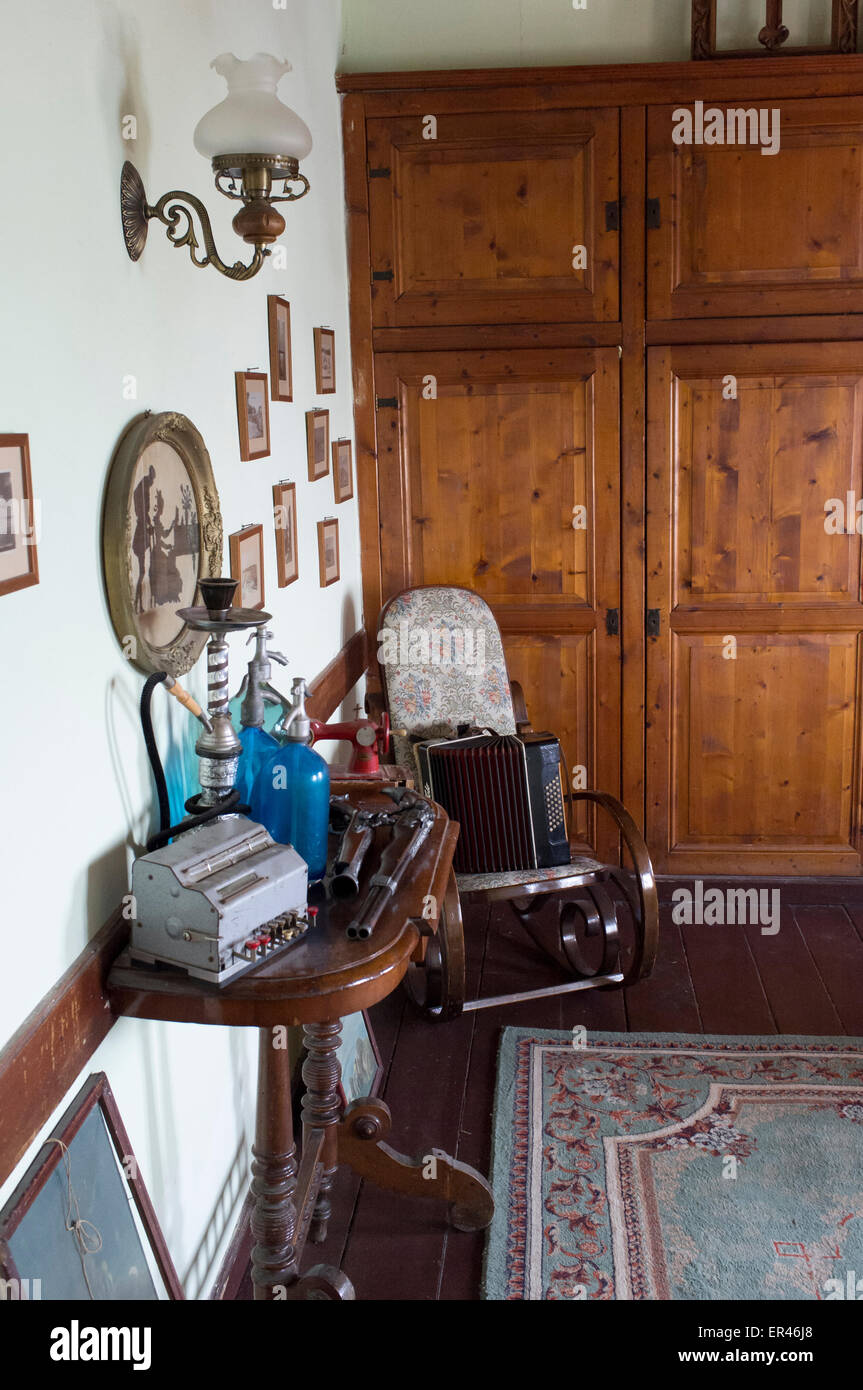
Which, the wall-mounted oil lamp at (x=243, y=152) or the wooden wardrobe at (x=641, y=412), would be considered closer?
the wall-mounted oil lamp at (x=243, y=152)

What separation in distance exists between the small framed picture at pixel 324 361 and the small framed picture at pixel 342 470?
187 mm

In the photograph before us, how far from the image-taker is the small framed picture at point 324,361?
11.2 ft

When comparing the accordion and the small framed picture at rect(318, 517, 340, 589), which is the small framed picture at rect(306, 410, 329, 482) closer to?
the small framed picture at rect(318, 517, 340, 589)

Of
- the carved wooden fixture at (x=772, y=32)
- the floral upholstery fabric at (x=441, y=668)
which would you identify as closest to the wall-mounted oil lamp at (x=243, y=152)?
the floral upholstery fabric at (x=441, y=668)

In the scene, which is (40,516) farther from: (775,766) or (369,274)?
(775,766)

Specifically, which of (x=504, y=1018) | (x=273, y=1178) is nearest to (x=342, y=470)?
(x=504, y=1018)

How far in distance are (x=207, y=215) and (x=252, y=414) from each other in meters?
0.67

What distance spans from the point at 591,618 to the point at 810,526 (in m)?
0.78

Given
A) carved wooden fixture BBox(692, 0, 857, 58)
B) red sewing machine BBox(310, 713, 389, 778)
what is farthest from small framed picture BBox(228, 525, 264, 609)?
carved wooden fixture BBox(692, 0, 857, 58)

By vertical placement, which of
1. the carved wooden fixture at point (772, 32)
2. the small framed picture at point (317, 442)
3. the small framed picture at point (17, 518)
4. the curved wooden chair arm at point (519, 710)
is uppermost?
the carved wooden fixture at point (772, 32)

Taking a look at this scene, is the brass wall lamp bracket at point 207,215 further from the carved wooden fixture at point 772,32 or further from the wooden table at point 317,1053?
the carved wooden fixture at point 772,32

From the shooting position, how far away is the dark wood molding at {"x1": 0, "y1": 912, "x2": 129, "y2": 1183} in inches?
55.7

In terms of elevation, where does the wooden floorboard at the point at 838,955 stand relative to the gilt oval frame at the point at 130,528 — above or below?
below

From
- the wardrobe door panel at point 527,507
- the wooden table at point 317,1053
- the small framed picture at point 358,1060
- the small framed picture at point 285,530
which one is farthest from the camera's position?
the wardrobe door panel at point 527,507
